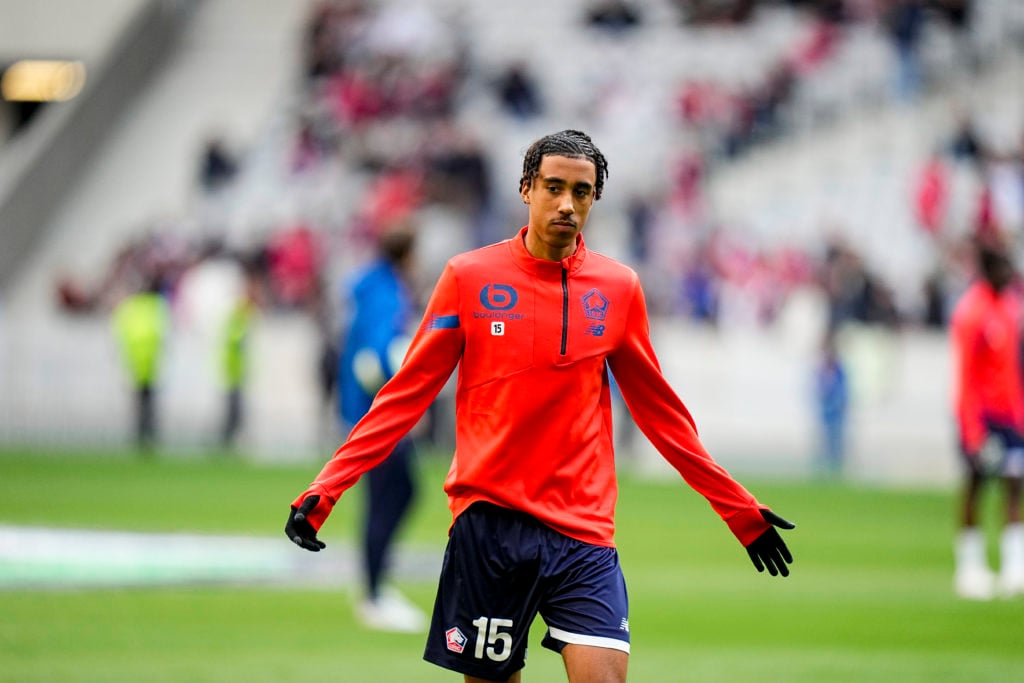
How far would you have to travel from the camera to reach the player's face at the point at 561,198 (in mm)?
5461

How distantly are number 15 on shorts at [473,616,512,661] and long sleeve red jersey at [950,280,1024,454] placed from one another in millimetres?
7535

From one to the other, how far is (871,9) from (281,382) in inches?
514

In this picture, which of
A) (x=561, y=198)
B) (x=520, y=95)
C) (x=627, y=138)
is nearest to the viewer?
(x=561, y=198)

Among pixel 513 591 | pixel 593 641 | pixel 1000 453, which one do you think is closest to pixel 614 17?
pixel 1000 453

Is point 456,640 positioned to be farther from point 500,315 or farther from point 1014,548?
point 1014,548

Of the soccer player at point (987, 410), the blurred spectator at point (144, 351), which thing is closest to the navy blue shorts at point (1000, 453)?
the soccer player at point (987, 410)

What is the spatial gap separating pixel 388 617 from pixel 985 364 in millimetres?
4666

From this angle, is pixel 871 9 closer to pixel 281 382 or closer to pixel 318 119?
pixel 318 119

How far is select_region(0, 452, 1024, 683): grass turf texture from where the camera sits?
933 centimetres

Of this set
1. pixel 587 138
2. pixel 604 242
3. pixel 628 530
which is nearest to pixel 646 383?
pixel 587 138

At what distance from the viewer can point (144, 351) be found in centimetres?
2597

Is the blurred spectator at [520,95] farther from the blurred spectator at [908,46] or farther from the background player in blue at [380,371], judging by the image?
the background player in blue at [380,371]

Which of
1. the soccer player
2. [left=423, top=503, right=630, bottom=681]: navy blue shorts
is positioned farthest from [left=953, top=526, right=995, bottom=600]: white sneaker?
[left=423, top=503, right=630, bottom=681]: navy blue shorts

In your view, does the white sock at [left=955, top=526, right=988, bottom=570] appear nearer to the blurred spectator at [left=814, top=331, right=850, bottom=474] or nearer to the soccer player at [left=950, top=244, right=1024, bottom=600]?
the soccer player at [left=950, top=244, right=1024, bottom=600]
